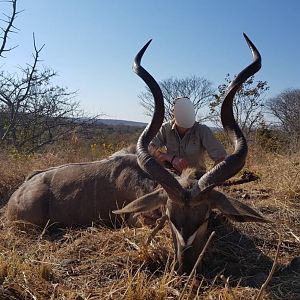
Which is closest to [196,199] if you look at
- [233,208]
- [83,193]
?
[233,208]

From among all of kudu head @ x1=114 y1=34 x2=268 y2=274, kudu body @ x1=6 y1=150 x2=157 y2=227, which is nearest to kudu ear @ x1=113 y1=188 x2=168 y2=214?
kudu head @ x1=114 y1=34 x2=268 y2=274

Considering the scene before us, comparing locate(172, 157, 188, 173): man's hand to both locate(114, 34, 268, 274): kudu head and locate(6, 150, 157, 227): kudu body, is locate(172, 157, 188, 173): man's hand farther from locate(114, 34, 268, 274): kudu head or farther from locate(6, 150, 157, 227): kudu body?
locate(114, 34, 268, 274): kudu head

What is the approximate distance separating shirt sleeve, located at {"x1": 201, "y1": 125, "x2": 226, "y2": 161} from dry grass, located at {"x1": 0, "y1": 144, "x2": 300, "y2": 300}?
58 centimetres

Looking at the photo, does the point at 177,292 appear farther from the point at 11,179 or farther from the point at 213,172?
the point at 11,179

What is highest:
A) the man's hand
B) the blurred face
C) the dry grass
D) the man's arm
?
the blurred face

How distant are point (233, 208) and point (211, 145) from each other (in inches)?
69.5

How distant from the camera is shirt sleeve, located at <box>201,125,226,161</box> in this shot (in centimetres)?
490

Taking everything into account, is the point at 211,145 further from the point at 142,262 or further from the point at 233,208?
the point at 142,262

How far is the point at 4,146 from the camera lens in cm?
986

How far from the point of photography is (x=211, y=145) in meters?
4.95

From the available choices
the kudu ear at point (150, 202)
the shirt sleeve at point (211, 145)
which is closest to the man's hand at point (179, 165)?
the shirt sleeve at point (211, 145)

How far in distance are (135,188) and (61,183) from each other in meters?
0.92

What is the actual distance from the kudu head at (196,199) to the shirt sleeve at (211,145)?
121cm

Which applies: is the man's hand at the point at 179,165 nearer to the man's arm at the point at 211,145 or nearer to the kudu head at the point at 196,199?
the man's arm at the point at 211,145
